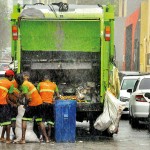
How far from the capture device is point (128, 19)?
185ft

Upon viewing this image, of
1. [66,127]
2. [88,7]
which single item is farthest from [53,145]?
[88,7]

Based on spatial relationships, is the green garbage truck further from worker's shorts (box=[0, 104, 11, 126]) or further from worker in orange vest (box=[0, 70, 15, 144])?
worker's shorts (box=[0, 104, 11, 126])

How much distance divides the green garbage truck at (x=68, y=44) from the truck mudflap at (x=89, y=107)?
32 cm

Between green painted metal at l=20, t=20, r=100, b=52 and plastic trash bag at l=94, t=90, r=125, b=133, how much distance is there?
→ 1572 millimetres

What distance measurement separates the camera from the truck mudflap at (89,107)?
52.1ft

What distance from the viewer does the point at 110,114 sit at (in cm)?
1573

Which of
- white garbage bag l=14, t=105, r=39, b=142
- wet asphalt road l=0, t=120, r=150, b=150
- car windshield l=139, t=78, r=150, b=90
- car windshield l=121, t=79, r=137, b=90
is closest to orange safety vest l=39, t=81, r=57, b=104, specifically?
white garbage bag l=14, t=105, r=39, b=142

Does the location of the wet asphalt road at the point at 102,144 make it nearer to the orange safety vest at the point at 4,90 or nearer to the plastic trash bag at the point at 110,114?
the plastic trash bag at the point at 110,114

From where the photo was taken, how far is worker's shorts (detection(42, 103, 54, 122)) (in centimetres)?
1539

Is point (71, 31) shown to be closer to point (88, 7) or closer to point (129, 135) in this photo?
point (88, 7)

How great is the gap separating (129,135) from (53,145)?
342cm

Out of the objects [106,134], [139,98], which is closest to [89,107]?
[106,134]

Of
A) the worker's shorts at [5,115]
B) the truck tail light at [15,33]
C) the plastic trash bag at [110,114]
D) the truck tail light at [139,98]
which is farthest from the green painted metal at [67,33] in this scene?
the truck tail light at [139,98]

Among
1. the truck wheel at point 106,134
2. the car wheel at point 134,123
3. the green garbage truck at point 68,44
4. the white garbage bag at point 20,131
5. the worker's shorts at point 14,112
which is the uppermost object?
the green garbage truck at point 68,44
